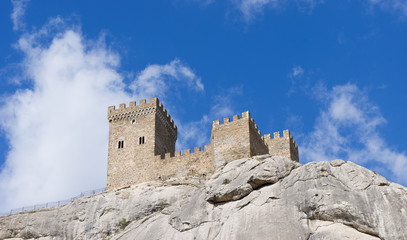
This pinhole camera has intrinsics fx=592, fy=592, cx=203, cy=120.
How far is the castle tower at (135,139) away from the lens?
200 ft

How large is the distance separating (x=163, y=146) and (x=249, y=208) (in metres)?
20.3

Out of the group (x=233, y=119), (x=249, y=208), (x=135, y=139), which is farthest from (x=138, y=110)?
→ (x=249, y=208)

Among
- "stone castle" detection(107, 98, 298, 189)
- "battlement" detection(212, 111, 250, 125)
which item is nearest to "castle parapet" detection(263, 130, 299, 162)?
"stone castle" detection(107, 98, 298, 189)

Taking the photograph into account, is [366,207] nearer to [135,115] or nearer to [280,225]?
[280,225]

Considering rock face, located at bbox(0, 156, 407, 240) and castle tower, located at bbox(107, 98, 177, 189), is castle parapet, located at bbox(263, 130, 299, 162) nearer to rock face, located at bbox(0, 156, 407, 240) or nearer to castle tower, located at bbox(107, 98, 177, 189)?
castle tower, located at bbox(107, 98, 177, 189)

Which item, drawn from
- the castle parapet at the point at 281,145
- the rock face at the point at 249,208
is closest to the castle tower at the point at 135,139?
the rock face at the point at 249,208

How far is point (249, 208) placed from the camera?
45.5 metres

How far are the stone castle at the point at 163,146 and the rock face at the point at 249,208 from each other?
230 cm

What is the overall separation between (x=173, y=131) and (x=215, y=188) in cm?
1920

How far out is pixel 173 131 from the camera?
221 ft

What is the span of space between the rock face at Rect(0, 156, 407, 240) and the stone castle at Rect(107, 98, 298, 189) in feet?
7.54

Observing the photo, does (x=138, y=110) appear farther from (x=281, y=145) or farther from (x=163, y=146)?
(x=281, y=145)

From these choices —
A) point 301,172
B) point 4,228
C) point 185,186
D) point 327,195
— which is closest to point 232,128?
point 185,186

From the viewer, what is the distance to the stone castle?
185ft
